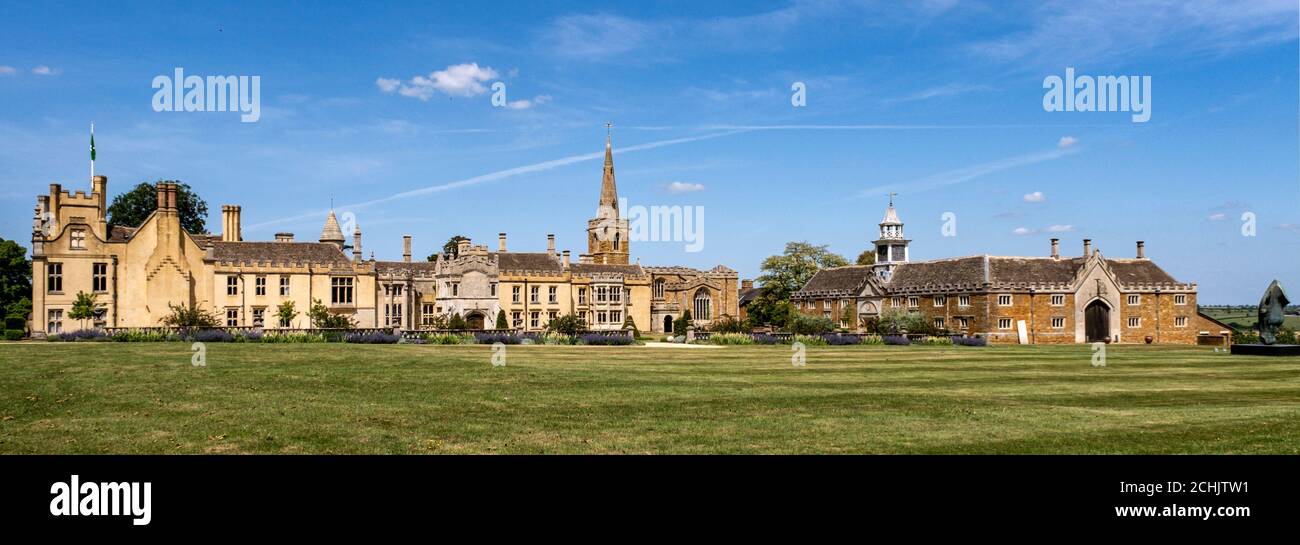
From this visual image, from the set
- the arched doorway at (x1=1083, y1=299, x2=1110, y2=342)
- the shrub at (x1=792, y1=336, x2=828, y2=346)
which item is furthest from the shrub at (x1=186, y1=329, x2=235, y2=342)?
the arched doorway at (x1=1083, y1=299, x2=1110, y2=342)

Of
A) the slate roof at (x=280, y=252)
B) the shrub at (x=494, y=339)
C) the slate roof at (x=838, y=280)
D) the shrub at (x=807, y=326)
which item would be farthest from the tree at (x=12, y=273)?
the slate roof at (x=838, y=280)

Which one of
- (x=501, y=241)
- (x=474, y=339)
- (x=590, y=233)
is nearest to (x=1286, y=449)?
(x=474, y=339)

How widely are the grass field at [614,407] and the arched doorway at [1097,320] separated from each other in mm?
37857

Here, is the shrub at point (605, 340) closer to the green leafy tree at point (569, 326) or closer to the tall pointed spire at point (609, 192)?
the green leafy tree at point (569, 326)

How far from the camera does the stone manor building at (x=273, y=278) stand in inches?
1966

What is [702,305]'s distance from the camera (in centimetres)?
8319

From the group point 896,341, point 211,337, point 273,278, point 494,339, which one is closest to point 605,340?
point 494,339

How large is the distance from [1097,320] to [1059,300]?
132 inches

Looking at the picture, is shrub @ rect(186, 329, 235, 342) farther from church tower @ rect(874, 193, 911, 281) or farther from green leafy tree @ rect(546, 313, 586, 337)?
church tower @ rect(874, 193, 911, 281)

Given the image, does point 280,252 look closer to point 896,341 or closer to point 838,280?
point 896,341

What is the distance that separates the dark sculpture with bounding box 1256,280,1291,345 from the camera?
35281mm

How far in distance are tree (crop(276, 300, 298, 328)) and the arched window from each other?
122ft
